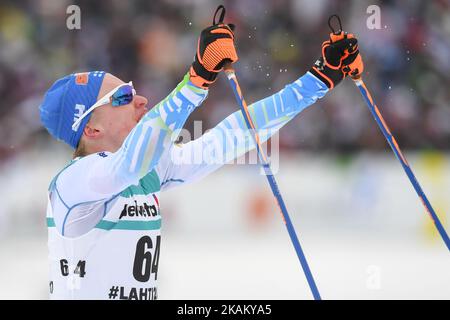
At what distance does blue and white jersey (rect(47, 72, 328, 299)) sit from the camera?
2.99 m

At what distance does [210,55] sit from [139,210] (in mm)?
666

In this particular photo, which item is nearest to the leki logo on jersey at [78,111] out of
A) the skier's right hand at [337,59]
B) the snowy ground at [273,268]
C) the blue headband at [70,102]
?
the blue headband at [70,102]

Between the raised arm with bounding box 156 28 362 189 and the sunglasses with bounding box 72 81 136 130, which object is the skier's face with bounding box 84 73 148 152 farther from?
the raised arm with bounding box 156 28 362 189

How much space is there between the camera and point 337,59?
365 centimetres

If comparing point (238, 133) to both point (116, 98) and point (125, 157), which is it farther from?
point (125, 157)

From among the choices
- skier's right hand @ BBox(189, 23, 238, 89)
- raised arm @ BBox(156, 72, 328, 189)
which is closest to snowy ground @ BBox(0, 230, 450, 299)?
raised arm @ BBox(156, 72, 328, 189)

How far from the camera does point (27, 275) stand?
24.2 ft

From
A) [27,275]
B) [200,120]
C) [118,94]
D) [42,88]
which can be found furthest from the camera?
[42,88]

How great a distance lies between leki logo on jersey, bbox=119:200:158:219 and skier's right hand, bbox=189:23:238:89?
54 cm

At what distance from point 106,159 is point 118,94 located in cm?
41

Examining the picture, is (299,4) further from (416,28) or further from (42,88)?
(42,88)

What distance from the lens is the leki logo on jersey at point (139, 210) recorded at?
3.26 m

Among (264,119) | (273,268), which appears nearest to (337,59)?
Answer: (264,119)

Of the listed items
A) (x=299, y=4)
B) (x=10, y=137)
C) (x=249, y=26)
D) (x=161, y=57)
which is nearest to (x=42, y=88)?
(x=10, y=137)
